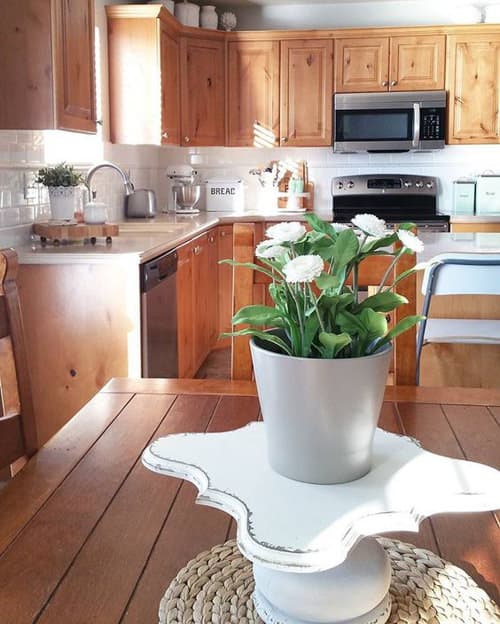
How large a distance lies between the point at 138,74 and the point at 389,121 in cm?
176

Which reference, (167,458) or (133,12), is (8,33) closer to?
(133,12)

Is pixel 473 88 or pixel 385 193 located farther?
pixel 385 193

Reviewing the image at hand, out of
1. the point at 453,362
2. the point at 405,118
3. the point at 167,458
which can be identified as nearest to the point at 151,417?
the point at 167,458

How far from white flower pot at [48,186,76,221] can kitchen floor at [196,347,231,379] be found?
1524 mm

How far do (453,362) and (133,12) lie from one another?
117 inches

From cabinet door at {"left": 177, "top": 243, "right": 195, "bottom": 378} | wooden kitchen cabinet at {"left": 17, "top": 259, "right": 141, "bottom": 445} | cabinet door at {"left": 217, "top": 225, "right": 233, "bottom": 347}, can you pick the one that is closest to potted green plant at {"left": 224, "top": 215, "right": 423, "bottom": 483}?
wooden kitchen cabinet at {"left": 17, "top": 259, "right": 141, "bottom": 445}

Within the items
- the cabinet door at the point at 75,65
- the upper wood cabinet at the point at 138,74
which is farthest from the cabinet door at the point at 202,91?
the cabinet door at the point at 75,65

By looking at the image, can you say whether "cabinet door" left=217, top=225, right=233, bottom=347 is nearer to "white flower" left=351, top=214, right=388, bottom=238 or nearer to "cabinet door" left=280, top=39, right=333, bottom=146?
"cabinet door" left=280, top=39, right=333, bottom=146

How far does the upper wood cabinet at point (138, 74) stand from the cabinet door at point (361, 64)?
1.22 m

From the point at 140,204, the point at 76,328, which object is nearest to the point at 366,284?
the point at 76,328

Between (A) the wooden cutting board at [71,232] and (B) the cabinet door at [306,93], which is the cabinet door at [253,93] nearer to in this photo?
(B) the cabinet door at [306,93]

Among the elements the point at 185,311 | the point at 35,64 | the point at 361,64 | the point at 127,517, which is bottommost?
the point at 185,311

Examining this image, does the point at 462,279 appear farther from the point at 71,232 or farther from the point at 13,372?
the point at 71,232

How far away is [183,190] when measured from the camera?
5.13m
